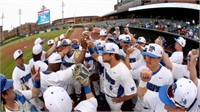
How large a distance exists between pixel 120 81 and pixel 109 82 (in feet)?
0.89

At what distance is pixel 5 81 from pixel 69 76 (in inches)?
59.0

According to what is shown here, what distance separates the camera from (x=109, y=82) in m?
5.07

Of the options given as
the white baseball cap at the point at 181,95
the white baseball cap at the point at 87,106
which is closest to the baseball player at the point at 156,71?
the white baseball cap at the point at 87,106

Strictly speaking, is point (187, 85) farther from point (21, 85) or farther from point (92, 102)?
point (21, 85)

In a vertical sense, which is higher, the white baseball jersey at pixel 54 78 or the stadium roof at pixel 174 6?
the stadium roof at pixel 174 6

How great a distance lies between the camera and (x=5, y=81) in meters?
3.58

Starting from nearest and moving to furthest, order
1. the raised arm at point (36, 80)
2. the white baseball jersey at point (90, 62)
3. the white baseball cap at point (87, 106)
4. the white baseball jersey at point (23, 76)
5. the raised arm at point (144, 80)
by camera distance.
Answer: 1. the white baseball cap at point (87, 106)
2. the raised arm at point (144, 80)
3. the raised arm at point (36, 80)
4. the white baseball jersey at point (23, 76)
5. the white baseball jersey at point (90, 62)

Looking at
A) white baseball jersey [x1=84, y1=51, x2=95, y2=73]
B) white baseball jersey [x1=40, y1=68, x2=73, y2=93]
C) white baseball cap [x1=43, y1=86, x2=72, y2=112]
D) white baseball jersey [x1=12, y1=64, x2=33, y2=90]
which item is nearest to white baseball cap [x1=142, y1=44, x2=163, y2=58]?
white baseball jersey [x1=40, y1=68, x2=73, y2=93]

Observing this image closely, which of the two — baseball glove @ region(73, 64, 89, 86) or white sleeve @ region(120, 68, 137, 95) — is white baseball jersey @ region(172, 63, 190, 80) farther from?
baseball glove @ region(73, 64, 89, 86)

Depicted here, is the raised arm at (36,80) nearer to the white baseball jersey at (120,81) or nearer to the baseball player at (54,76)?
the baseball player at (54,76)

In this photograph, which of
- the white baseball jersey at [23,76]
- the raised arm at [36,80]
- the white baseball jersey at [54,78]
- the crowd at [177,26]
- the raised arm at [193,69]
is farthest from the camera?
the crowd at [177,26]

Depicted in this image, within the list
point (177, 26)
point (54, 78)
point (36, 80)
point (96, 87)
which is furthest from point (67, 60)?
point (177, 26)

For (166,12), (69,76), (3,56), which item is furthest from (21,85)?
(166,12)

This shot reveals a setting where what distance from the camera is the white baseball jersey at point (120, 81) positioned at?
4754 mm
